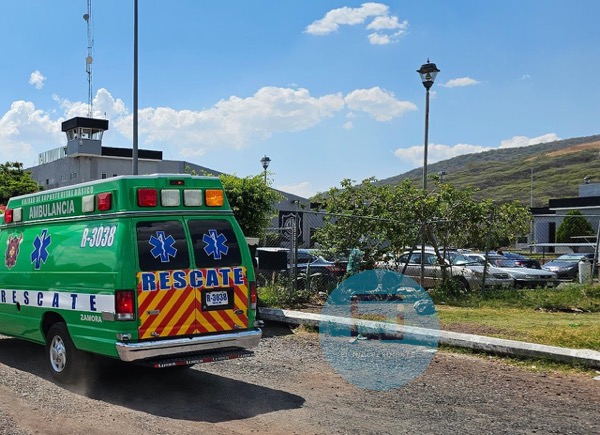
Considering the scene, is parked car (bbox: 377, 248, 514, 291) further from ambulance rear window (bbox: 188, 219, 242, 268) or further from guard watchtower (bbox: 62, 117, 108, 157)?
guard watchtower (bbox: 62, 117, 108, 157)

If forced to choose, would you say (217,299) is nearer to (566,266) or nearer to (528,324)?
(528,324)

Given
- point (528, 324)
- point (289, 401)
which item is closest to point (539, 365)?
point (528, 324)

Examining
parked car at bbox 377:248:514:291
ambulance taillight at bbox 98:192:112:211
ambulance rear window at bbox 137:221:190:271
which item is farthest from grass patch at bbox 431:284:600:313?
ambulance taillight at bbox 98:192:112:211

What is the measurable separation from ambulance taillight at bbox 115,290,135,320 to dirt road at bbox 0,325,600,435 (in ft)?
3.25

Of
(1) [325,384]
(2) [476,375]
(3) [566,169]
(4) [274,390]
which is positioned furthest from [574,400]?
(3) [566,169]

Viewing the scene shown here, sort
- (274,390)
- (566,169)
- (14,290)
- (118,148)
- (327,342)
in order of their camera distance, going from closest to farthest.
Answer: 1. (274,390)
2. (14,290)
3. (327,342)
4. (118,148)
5. (566,169)

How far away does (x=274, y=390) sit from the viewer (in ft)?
26.0

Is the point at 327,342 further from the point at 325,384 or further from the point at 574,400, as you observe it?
the point at 574,400

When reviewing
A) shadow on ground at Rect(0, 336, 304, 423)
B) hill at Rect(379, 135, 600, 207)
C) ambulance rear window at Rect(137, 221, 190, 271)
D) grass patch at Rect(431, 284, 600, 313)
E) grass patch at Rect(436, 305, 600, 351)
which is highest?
hill at Rect(379, 135, 600, 207)

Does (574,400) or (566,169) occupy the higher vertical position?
(566,169)

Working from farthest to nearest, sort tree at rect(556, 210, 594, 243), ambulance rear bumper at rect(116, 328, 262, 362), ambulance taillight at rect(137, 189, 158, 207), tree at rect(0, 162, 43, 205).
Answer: tree at rect(556, 210, 594, 243) → tree at rect(0, 162, 43, 205) → ambulance taillight at rect(137, 189, 158, 207) → ambulance rear bumper at rect(116, 328, 262, 362)

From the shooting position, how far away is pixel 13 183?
120ft

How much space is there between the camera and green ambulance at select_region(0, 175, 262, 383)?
7.35 m

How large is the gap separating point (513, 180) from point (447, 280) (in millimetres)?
164949
